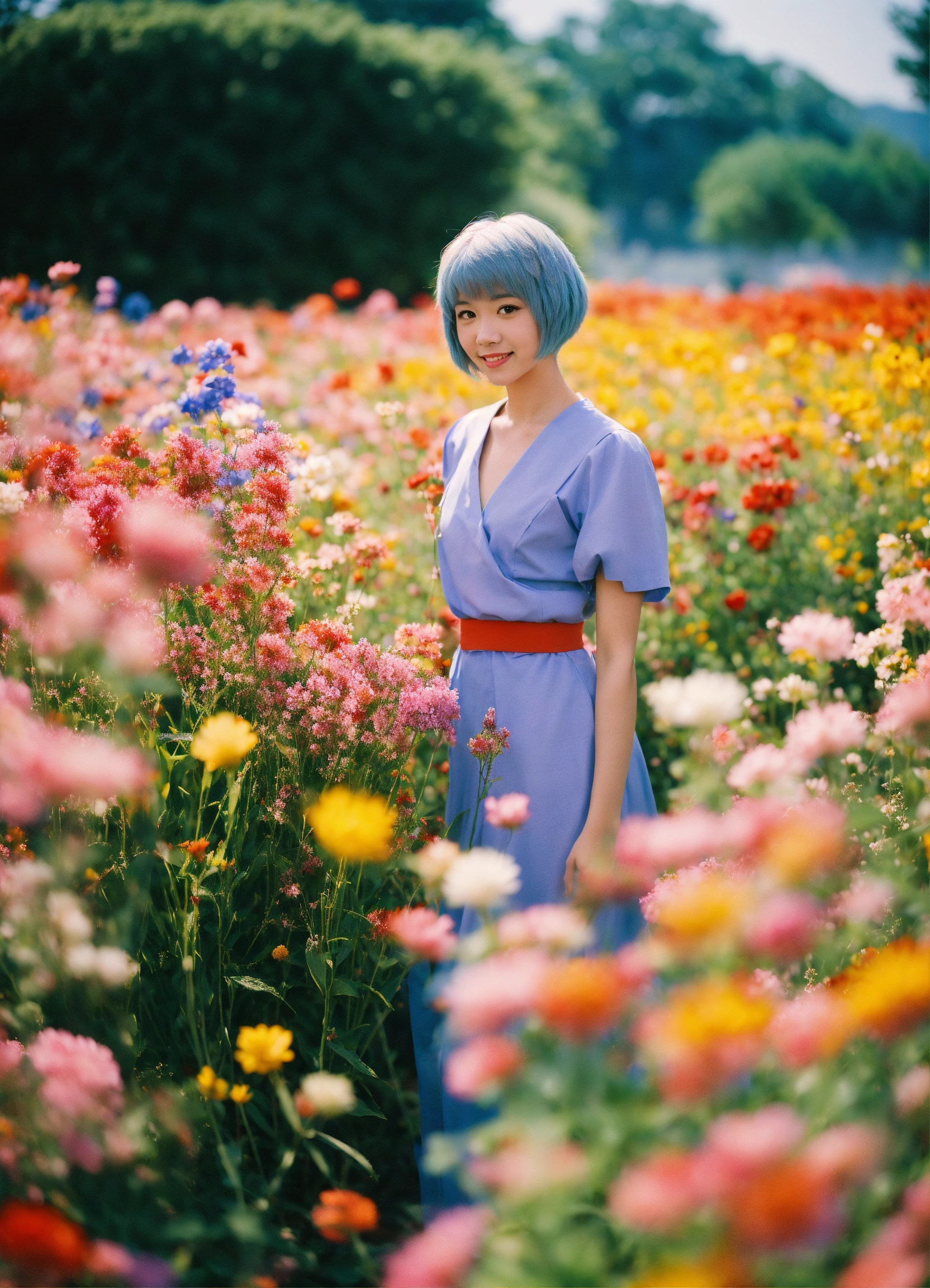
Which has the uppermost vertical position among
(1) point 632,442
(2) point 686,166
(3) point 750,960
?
(2) point 686,166

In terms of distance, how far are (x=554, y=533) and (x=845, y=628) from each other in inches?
24.7

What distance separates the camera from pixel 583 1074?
73 centimetres

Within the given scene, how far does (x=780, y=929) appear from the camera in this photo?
29.1 inches

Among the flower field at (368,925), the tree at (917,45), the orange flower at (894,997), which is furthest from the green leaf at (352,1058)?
the tree at (917,45)

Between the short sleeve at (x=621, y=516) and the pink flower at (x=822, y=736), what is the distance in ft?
2.03

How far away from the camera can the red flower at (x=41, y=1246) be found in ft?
2.47

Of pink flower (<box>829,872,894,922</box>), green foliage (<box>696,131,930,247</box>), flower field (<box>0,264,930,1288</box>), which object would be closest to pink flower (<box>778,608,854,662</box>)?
flower field (<box>0,264,930,1288</box>)

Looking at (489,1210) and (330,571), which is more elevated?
(330,571)

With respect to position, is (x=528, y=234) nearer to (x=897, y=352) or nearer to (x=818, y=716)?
(x=818, y=716)

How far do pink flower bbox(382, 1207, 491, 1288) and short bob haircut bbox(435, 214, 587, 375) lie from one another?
1.43 m

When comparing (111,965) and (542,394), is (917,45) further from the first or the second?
(111,965)

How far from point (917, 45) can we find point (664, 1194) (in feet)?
19.1

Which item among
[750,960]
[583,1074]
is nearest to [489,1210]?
[583,1074]

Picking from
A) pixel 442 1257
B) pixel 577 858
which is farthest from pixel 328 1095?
pixel 577 858
